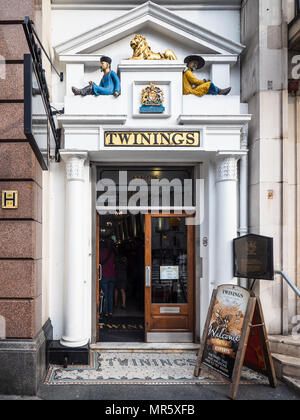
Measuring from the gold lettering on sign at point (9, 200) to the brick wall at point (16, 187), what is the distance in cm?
7

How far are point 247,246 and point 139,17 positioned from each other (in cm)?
442

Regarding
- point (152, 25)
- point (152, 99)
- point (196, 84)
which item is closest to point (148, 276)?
point (152, 99)

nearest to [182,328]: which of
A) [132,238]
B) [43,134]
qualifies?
[132,238]

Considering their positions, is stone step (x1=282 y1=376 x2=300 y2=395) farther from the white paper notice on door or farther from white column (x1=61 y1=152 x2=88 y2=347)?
white column (x1=61 y1=152 x2=88 y2=347)

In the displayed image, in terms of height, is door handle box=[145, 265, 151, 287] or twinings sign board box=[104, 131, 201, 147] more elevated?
twinings sign board box=[104, 131, 201, 147]

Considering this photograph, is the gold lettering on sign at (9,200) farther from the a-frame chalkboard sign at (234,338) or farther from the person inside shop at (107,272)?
the a-frame chalkboard sign at (234,338)

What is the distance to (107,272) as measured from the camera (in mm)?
7145

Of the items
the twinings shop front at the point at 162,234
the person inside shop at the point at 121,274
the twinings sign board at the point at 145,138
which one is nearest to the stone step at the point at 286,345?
the twinings shop front at the point at 162,234

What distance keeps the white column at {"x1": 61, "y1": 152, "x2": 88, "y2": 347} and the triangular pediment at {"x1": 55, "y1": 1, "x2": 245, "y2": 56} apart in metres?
2.01

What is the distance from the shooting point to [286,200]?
202 inches

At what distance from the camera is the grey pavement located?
13.3ft

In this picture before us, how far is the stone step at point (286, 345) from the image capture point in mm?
4680

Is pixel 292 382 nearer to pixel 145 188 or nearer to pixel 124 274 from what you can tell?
A: pixel 145 188

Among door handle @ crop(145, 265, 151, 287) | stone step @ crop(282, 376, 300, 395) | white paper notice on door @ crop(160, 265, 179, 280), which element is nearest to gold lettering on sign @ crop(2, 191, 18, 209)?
door handle @ crop(145, 265, 151, 287)
